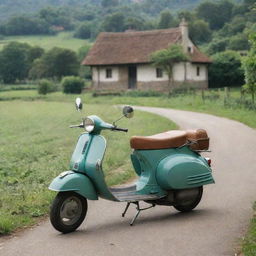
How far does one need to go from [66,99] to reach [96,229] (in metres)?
41.7

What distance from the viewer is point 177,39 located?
53.6m

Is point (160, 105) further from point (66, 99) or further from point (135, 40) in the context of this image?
point (135, 40)

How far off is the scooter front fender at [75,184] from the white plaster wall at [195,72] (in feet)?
154

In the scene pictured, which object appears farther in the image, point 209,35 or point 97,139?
point 209,35

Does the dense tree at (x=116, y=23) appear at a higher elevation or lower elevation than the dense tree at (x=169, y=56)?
higher

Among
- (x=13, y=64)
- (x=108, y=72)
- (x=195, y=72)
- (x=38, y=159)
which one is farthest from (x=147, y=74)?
(x=38, y=159)

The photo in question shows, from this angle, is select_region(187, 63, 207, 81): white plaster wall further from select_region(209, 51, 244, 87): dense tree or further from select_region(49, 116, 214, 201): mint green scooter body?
select_region(49, 116, 214, 201): mint green scooter body

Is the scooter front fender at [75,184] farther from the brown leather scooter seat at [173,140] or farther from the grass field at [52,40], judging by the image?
the grass field at [52,40]

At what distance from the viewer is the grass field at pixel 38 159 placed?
9.22 metres

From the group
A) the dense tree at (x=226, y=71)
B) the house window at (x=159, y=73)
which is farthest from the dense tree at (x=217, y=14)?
the house window at (x=159, y=73)

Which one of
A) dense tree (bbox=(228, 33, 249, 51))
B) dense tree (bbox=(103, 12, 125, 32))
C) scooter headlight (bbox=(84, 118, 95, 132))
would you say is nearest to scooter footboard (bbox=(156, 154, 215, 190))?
scooter headlight (bbox=(84, 118, 95, 132))

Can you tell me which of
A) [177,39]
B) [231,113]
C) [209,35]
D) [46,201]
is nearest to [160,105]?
[231,113]

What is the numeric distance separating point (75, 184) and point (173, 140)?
5.91 feet

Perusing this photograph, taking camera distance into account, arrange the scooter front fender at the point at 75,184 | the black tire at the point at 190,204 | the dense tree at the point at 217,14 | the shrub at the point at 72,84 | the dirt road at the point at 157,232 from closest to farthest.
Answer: the dirt road at the point at 157,232
the scooter front fender at the point at 75,184
the black tire at the point at 190,204
the shrub at the point at 72,84
the dense tree at the point at 217,14
